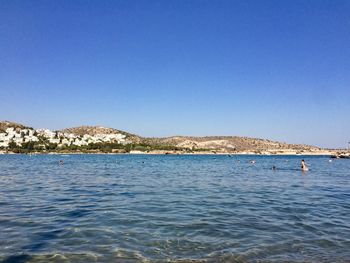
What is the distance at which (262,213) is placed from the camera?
56.3 feet

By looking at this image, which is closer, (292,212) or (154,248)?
(154,248)

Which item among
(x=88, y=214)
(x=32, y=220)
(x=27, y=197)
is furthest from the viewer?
(x=27, y=197)

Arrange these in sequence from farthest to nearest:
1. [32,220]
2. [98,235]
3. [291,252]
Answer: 1. [32,220]
2. [98,235]
3. [291,252]

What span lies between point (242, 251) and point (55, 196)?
16577mm

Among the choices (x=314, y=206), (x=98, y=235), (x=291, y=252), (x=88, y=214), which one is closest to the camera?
(x=291, y=252)

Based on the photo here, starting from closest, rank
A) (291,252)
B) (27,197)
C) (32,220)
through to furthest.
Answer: (291,252), (32,220), (27,197)

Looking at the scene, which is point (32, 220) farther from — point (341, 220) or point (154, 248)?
point (341, 220)

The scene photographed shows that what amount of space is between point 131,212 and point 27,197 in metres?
9.41

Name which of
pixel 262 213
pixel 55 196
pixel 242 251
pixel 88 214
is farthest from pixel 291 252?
pixel 55 196

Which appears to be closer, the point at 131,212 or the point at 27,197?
the point at 131,212

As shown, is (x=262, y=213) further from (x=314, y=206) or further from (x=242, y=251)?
(x=242, y=251)

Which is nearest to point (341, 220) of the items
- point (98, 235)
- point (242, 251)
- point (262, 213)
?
point (262, 213)

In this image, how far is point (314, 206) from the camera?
19.9m

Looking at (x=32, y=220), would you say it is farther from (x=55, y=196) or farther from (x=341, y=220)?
(x=341, y=220)
